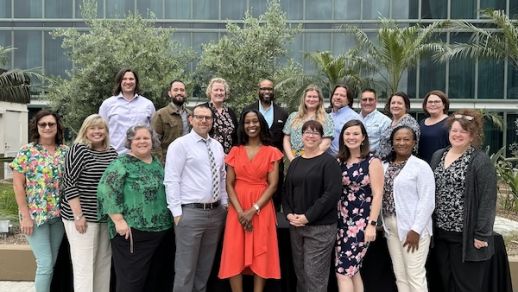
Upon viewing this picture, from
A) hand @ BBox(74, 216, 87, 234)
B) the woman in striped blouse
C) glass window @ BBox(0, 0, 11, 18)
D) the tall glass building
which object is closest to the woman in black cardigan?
the woman in striped blouse

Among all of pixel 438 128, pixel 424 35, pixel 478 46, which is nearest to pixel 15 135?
pixel 424 35

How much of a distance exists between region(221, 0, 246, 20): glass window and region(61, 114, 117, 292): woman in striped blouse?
60.5 ft

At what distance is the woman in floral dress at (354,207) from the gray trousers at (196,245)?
3.67ft

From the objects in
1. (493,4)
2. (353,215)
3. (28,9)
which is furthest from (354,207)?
(28,9)

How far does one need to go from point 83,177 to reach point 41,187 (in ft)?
1.51

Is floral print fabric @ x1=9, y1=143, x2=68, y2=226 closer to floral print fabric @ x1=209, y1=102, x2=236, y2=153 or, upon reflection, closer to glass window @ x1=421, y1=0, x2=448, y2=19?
floral print fabric @ x1=209, y1=102, x2=236, y2=153

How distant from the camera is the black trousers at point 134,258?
14.3 ft

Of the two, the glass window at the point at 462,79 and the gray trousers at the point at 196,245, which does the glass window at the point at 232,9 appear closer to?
the glass window at the point at 462,79

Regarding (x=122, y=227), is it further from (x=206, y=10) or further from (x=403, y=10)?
(x=403, y=10)

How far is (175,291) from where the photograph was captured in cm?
448

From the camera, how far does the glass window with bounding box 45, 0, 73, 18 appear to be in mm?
22562

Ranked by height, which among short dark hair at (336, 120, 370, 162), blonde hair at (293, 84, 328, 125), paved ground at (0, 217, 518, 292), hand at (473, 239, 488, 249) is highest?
blonde hair at (293, 84, 328, 125)

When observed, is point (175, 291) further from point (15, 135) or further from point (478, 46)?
point (15, 135)

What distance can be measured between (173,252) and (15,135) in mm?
18734
